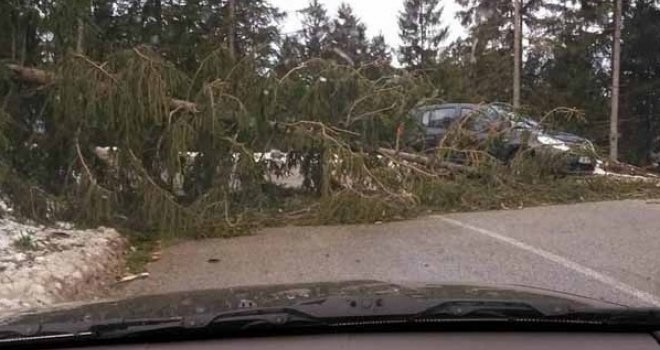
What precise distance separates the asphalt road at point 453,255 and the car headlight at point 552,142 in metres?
2.21

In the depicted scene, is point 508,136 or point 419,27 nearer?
point 508,136

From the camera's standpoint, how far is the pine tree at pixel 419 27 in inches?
2394

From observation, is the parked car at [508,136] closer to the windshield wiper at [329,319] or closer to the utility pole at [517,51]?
the windshield wiper at [329,319]

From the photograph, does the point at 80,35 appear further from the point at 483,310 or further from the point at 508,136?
the point at 483,310

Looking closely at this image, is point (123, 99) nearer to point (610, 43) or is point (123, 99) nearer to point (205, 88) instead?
point (205, 88)

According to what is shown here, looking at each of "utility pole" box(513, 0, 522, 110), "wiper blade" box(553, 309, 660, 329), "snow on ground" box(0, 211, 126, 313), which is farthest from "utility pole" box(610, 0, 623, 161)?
"wiper blade" box(553, 309, 660, 329)

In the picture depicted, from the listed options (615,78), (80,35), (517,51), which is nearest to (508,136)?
(80,35)

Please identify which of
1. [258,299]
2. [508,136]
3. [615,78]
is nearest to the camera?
[258,299]

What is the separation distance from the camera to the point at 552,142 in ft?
48.1

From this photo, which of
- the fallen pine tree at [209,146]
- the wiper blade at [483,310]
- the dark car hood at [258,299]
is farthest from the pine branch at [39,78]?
the wiper blade at [483,310]

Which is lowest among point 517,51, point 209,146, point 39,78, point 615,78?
point 209,146

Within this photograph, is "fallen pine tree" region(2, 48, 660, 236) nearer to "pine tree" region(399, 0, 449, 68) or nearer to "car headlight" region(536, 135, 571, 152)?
"car headlight" region(536, 135, 571, 152)

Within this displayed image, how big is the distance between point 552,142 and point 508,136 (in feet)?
2.98

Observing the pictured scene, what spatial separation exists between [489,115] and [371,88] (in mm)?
2711
